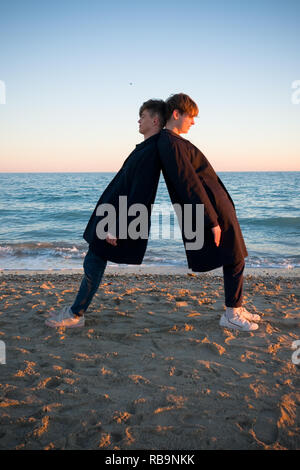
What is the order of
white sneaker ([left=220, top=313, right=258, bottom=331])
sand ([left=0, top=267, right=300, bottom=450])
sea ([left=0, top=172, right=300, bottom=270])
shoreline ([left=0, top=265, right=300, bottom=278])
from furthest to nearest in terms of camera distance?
sea ([left=0, top=172, right=300, bottom=270])
shoreline ([left=0, top=265, right=300, bottom=278])
white sneaker ([left=220, top=313, right=258, bottom=331])
sand ([left=0, top=267, right=300, bottom=450])

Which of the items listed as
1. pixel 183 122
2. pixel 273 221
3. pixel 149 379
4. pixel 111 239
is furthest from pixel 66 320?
pixel 273 221

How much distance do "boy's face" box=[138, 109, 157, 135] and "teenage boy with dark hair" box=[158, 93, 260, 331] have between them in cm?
12

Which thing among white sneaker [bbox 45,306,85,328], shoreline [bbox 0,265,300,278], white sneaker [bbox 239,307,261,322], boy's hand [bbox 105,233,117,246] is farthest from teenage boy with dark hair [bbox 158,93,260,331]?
shoreline [bbox 0,265,300,278]

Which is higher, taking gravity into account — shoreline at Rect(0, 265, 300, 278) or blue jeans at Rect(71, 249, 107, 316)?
blue jeans at Rect(71, 249, 107, 316)

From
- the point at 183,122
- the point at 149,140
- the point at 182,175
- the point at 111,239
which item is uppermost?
the point at 183,122

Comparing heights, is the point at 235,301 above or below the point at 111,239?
below

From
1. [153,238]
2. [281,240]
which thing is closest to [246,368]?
[153,238]

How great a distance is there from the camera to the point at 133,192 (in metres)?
2.81

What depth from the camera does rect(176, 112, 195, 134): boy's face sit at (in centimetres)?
286

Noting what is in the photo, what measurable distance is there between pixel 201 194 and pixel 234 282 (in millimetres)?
850

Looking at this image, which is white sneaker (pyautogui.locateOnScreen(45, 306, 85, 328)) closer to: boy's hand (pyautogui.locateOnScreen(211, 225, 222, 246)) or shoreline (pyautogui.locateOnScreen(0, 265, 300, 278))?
boy's hand (pyautogui.locateOnScreen(211, 225, 222, 246))

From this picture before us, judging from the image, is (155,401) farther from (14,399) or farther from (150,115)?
(150,115)

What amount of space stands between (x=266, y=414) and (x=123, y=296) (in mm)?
2547

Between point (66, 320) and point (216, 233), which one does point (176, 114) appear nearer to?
point (216, 233)
